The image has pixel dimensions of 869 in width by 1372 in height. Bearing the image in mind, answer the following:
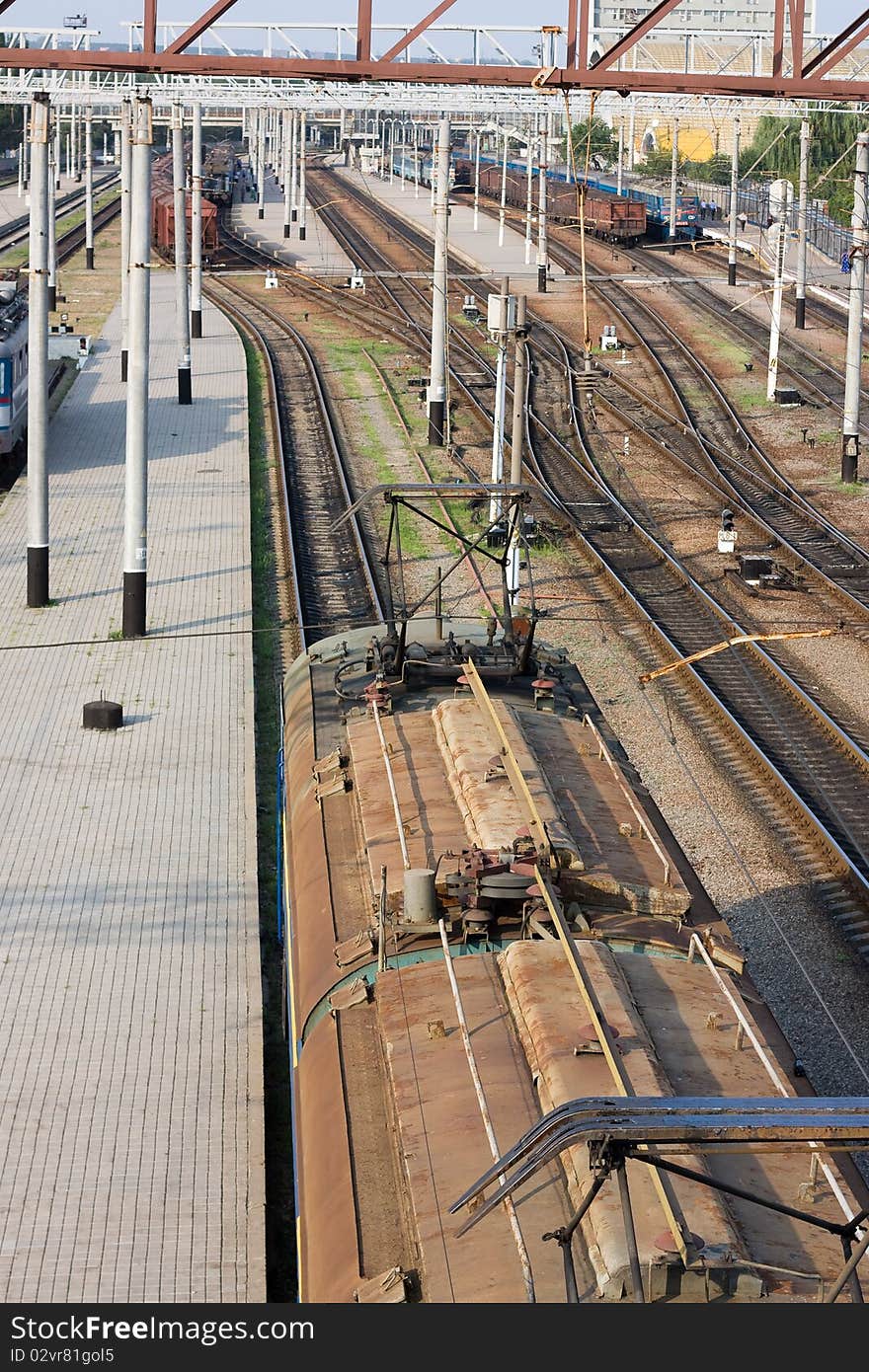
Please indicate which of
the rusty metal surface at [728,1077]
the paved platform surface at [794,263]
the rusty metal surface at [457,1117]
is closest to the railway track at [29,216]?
the paved platform surface at [794,263]

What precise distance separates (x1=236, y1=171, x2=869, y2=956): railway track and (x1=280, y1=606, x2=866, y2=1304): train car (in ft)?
15.8

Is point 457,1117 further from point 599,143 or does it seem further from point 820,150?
point 599,143

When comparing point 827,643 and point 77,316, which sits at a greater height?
point 77,316

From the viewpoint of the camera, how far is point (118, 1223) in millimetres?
10445

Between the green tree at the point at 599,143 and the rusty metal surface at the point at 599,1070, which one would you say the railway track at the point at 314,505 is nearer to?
the rusty metal surface at the point at 599,1070

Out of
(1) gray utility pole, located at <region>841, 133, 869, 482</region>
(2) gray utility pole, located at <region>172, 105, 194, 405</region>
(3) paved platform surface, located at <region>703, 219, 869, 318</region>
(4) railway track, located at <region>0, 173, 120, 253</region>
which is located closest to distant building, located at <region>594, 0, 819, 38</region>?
(4) railway track, located at <region>0, 173, 120, 253</region>

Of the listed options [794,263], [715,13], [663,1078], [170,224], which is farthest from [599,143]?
[663,1078]

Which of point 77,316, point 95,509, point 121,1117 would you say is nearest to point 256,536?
point 95,509

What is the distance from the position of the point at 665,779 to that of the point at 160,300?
41.1 metres

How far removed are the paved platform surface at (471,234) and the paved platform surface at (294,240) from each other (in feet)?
15.2

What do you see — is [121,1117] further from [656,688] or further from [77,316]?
[77,316]

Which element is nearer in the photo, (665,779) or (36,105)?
(665,779)

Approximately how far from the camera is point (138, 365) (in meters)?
21.7

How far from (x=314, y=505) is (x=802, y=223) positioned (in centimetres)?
1896
